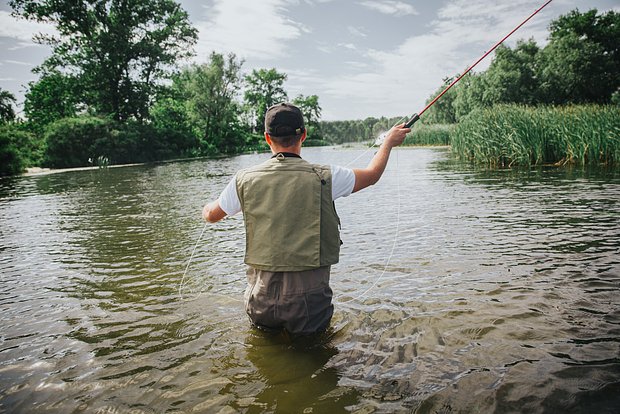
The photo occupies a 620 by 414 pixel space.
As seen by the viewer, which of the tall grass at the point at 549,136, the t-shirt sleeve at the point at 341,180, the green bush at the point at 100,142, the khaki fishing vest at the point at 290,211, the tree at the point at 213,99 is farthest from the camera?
the tree at the point at 213,99

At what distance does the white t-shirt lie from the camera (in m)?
3.02

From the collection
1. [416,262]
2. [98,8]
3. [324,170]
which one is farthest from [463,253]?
[98,8]

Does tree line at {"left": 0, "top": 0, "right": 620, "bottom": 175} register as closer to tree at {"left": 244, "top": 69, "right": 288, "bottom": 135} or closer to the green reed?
the green reed

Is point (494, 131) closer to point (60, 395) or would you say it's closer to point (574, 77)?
point (60, 395)

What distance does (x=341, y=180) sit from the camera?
3.03 m

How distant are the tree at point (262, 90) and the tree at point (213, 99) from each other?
111 ft

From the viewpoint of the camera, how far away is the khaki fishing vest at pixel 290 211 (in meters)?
2.91

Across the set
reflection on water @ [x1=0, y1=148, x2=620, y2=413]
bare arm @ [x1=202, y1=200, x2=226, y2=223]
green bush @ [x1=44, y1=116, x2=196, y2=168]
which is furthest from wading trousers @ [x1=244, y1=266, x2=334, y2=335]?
green bush @ [x1=44, y1=116, x2=196, y2=168]

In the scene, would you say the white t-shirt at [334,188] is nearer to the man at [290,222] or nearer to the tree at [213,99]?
the man at [290,222]

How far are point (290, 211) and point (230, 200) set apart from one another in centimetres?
54

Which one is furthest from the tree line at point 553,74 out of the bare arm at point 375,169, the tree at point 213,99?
the bare arm at point 375,169

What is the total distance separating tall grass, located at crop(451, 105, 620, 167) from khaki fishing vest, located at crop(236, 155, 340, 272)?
15392 millimetres

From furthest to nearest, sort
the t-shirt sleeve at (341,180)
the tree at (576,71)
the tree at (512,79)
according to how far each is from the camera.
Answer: the tree at (576,71) < the tree at (512,79) < the t-shirt sleeve at (341,180)

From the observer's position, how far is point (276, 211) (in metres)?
2.92
